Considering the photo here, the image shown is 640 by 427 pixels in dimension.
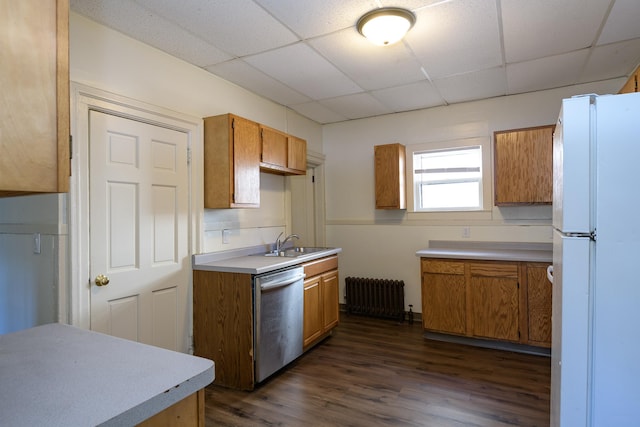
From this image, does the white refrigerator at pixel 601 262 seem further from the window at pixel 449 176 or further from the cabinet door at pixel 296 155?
the window at pixel 449 176

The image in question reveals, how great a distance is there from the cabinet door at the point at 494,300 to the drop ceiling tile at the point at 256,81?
2.57 m

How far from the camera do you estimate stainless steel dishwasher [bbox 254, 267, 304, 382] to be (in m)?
2.62

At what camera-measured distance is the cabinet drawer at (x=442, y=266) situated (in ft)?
11.4

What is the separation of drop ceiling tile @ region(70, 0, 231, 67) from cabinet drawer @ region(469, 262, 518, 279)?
9.75 ft

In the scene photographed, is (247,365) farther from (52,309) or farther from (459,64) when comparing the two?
(459,64)

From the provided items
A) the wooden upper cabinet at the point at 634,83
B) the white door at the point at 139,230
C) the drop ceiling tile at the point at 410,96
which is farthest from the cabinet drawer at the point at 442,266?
the white door at the point at 139,230

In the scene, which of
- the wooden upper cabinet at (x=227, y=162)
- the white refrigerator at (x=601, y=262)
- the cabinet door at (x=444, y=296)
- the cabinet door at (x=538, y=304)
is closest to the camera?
the white refrigerator at (x=601, y=262)

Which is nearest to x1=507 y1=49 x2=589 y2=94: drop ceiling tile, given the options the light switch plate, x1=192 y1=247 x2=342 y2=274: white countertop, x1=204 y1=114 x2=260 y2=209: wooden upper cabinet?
x1=204 y1=114 x2=260 y2=209: wooden upper cabinet

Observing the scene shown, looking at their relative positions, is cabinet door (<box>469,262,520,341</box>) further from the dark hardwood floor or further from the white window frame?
the white window frame

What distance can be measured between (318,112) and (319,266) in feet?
6.54

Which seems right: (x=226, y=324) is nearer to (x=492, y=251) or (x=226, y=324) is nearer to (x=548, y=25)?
(x=492, y=251)

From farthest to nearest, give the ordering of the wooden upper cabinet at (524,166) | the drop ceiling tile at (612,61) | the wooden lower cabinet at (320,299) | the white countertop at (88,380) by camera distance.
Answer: the wooden upper cabinet at (524,166)
the wooden lower cabinet at (320,299)
the drop ceiling tile at (612,61)
the white countertop at (88,380)

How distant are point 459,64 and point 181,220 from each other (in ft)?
8.89

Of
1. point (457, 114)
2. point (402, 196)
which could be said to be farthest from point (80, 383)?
point (457, 114)
